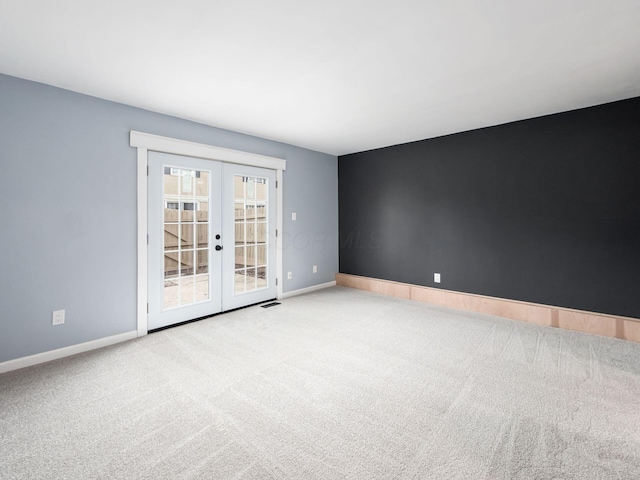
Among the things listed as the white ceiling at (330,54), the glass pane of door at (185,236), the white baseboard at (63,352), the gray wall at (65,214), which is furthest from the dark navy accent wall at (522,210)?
the white baseboard at (63,352)

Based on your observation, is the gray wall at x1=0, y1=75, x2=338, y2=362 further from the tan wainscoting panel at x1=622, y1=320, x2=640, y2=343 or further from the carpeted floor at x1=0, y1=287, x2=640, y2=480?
the tan wainscoting panel at x1=622, y1=320, x2=640, y2=343

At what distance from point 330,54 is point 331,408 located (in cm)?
254

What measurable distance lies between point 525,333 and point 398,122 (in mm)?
2896

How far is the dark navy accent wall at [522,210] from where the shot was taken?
314cm

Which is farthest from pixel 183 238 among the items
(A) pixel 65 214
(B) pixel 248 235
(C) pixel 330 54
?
(C) pixel 330 54

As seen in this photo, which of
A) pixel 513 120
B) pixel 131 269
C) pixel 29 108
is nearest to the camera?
pixel 29 108

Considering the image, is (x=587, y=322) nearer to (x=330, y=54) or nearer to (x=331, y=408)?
(x=331, y=408)

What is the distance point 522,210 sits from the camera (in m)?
3.73

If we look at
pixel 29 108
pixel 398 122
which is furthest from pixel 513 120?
pixel 29 108

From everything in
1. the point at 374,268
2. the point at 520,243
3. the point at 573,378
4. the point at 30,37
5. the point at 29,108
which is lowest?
the point at 573,378

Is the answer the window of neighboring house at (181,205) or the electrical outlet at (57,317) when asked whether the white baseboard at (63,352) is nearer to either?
the electrical outlet at (57,317)

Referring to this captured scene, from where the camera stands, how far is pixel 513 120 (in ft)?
12.2

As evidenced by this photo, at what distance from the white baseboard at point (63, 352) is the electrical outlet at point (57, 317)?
25 centimetres

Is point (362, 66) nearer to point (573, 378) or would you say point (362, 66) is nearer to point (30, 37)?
point (30, 37)
